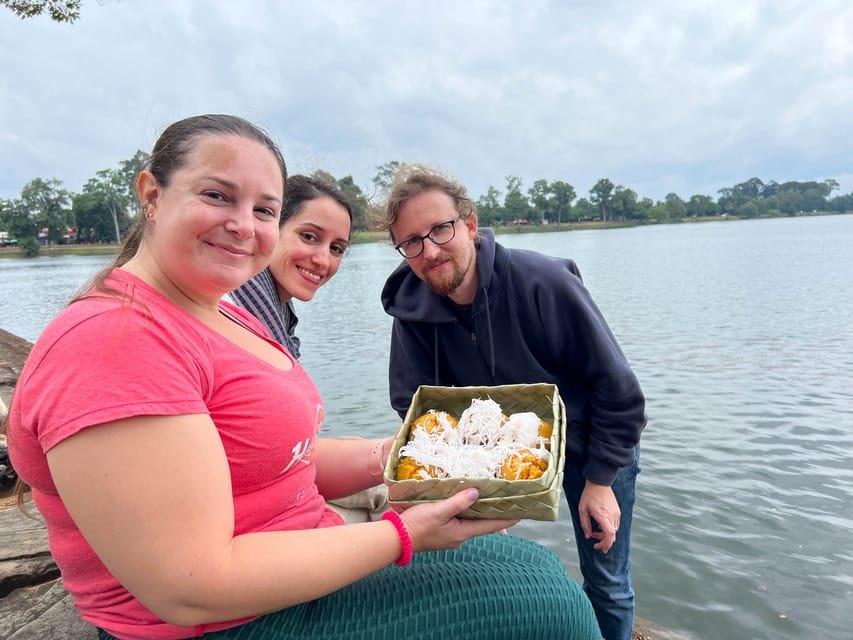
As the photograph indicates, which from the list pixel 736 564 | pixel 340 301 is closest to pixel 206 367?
pixel 736 564

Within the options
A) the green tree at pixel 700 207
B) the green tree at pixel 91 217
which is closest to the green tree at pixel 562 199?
the green tree at pixel 700 207

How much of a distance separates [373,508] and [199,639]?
1.58 meters

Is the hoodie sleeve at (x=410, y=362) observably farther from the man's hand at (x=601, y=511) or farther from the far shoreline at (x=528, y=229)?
the far shoreline at (x=528, y=229)

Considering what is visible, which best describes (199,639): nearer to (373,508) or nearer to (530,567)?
(530,567)

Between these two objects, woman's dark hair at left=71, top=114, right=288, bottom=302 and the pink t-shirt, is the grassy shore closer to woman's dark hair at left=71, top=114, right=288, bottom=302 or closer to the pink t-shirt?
woman's dark hair at left=71, top=114, right=288, bottom=302

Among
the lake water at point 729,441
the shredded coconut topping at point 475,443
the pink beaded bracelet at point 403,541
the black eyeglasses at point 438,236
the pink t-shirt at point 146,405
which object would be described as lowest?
the lake water at point 729,441

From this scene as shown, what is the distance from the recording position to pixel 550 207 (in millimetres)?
126500

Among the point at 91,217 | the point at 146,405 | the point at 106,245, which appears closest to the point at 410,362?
the point at 146,405

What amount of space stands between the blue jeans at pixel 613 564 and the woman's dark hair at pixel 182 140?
8.35 ft

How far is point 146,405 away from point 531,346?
2362 mm

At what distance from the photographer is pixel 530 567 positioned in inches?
77.5

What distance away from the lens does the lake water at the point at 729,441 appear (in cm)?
517

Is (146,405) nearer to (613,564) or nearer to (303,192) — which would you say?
(303,192)

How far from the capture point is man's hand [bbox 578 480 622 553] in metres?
3.19
